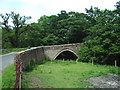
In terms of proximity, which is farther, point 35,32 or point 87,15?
point 87,15

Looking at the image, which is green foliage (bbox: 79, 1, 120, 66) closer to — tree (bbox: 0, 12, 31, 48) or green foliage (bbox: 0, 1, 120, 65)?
green foliage (bbox: 0, 1, 120, 65)

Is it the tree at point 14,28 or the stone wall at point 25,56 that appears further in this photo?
the tree at point 14,28

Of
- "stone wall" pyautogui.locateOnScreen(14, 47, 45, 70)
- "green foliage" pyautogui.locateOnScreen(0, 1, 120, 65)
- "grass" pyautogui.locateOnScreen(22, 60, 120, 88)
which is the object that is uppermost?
"green foliage" pyautogui.locateOnScreen(0, 1, 120, 65)

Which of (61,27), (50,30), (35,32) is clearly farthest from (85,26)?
(35,32)

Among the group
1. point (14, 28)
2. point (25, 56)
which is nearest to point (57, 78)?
point (25, 56)

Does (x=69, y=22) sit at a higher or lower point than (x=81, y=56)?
higher

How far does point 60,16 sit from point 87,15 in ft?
16.6

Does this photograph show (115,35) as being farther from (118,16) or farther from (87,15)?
(87,15)

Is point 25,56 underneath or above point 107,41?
underneath

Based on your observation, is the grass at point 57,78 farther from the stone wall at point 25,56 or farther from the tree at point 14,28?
the tree at point 14,28

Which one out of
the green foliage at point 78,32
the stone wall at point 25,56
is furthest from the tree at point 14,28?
the stone wall at point 25,56

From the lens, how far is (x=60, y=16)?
27.4m

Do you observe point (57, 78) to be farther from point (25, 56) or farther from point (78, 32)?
point (78, 32)


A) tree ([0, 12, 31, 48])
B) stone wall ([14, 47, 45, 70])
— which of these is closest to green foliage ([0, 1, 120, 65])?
tree ([0, 12, 31, 48])
